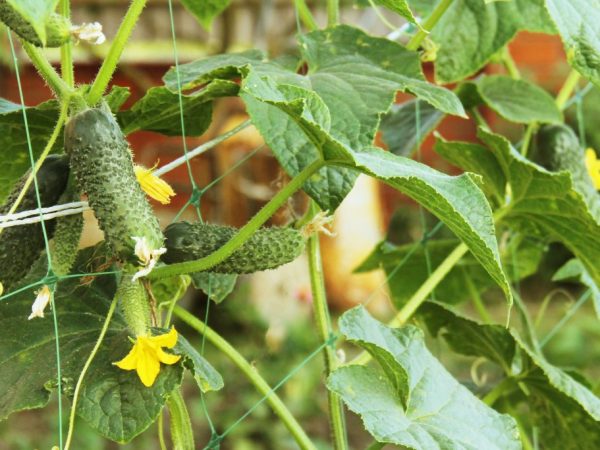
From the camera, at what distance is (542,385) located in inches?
45.4

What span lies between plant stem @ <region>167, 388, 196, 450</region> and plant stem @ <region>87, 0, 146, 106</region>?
27 cm

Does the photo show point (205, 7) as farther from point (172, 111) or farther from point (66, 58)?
point (66, 58)

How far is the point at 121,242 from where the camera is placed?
719mm

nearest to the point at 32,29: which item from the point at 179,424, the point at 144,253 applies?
the point at 144,253

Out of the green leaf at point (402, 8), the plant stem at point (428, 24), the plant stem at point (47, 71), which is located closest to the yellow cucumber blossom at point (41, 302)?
the plant stem at point (47, 71)

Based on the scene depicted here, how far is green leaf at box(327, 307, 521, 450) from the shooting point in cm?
87

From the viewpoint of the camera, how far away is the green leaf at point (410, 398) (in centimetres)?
87

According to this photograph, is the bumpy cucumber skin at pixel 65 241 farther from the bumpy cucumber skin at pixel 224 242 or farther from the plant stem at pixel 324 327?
the plant stem at pixel 324 327

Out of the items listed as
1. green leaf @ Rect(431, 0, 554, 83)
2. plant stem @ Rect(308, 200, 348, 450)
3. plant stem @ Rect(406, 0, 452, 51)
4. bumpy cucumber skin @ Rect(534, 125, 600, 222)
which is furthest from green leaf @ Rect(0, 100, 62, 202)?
bumpy cucumber skin @ Rect(534, 125, 600, 222)

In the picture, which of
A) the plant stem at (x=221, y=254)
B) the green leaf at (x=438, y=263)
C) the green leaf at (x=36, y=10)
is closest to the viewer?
the green leaf at (x=36, y=10)

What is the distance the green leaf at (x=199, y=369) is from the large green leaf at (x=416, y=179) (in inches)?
7.8

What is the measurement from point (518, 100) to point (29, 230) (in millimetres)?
738

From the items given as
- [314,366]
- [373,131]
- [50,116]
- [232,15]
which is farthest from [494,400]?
[314,366]

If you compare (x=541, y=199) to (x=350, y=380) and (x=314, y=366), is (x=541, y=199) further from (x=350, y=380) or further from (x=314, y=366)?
(x=314, y=366)
